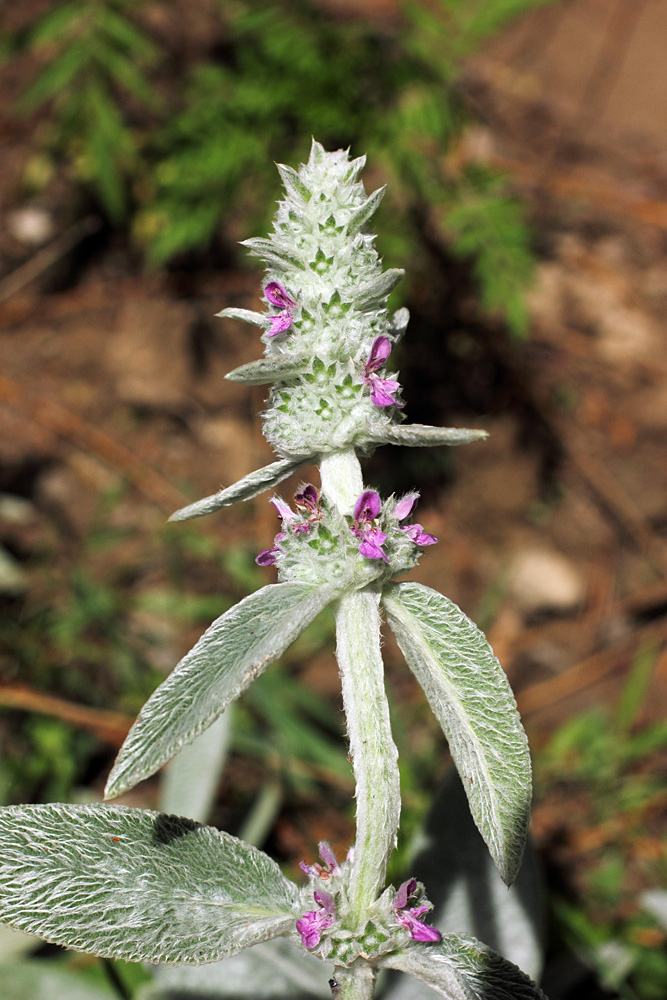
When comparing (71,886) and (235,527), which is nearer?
(71,886)

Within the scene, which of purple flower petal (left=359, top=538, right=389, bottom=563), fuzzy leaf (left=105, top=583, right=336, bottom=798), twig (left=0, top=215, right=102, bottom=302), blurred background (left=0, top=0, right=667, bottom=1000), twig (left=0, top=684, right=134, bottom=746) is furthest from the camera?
twig (left=0, top=215, right=102, bottom=302)

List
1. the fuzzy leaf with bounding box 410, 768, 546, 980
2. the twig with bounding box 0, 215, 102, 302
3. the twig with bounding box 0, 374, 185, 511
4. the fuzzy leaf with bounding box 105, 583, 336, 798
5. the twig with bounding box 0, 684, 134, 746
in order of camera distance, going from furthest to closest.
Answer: the twig with bounding box 0, 215, 102, 302 < the twig with bounding box 0, 374, 185, 511 < the twig with bounding box 0, 684, 134, 746 < the fuzzy leaf with bounding box 410, 768, 546, 980 < the fuzzy leaf with bounding box 105, 583, 336, 798

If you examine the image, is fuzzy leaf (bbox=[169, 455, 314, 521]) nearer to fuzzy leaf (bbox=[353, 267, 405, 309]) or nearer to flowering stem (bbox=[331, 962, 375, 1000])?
fuzzy leaf (bbox=[353, 267, 405, 309])

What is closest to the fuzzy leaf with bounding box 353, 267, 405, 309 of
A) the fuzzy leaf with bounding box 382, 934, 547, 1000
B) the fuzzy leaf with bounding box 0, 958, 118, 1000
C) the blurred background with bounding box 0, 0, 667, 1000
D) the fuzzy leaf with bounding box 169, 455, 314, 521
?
the fuzzy leaf with bounding box 169, 455, 314, 521

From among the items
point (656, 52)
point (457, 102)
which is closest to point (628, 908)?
point (457, 102)

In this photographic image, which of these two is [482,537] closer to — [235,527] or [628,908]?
[235,527]

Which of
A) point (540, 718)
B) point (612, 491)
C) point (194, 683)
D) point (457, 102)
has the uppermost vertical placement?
point (457, 102)

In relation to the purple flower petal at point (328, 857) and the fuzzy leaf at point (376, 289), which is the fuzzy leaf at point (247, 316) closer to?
the fuzzy leaf at point (376, 289)

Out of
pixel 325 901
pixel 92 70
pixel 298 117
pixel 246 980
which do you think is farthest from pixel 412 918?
pixel 92 70
